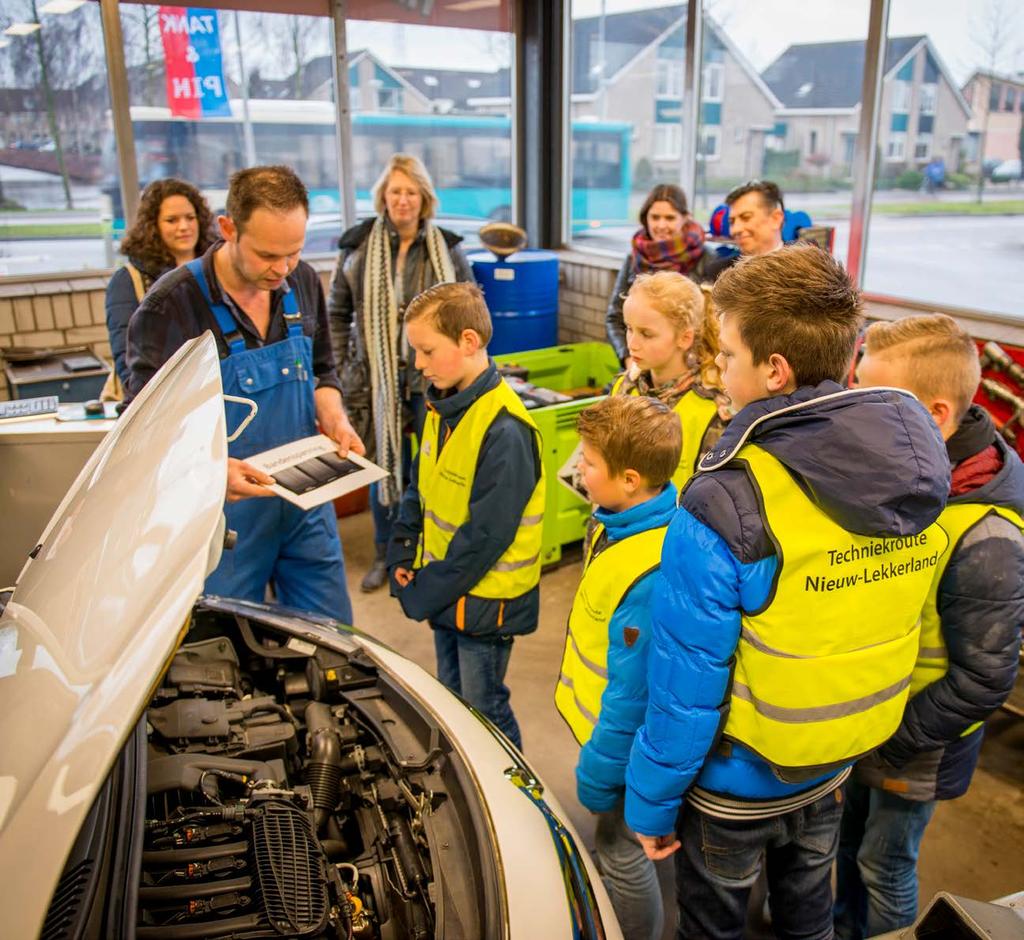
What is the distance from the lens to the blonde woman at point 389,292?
12.5 feet

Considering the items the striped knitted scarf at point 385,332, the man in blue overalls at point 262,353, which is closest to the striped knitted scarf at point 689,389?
the man in blue overalls at point 262,353

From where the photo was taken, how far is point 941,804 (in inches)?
103

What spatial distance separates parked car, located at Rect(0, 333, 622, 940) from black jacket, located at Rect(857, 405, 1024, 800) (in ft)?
2.27

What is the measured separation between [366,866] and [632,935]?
752 millimetres

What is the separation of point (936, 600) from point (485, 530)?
1051mm

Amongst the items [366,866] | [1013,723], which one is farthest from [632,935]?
Result: [1013,723]

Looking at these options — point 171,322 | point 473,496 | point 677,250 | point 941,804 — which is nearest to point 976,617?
point 473,496

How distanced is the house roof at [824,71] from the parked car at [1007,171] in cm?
68

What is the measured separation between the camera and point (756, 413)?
136cm

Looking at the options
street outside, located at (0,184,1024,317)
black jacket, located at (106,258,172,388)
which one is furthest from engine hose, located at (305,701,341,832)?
street outside, located at (0,184,1024,317)

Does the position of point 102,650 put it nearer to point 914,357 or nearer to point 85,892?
point 85,892

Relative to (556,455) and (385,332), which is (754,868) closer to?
(556,455)

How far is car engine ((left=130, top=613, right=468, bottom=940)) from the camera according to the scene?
4.29 feet

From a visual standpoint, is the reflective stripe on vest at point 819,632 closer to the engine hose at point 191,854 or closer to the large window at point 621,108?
the engine hose at point 191,854
